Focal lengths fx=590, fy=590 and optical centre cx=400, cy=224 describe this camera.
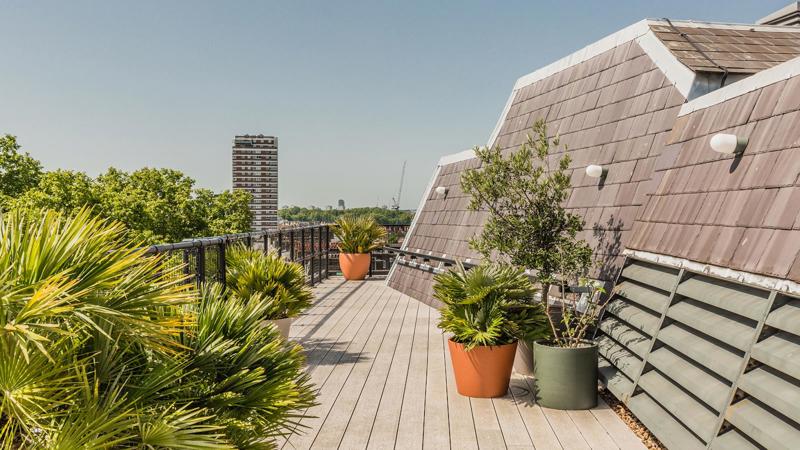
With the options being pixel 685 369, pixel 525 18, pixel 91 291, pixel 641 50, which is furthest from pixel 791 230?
pixel 525 18

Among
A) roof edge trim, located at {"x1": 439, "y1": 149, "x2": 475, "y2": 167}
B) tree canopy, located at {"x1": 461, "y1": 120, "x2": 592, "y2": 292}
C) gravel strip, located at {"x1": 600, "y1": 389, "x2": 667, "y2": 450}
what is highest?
roof edge trim, located at {"x1": 439, "y1": 149, "x2": 475, "y2": 167}

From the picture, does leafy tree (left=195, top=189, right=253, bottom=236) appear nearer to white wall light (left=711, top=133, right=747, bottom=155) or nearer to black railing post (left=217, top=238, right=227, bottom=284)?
black railing post (left=217, top=238, right=227, bottom=284)

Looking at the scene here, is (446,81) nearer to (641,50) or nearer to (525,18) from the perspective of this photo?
(525,18)

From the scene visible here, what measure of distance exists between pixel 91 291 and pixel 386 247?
36.3 ft

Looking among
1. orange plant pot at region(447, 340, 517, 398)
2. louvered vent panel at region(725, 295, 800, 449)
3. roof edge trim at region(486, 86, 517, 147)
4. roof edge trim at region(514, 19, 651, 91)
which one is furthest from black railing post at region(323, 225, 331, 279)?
louvered vent panel at region(725, 295, 800, 449)

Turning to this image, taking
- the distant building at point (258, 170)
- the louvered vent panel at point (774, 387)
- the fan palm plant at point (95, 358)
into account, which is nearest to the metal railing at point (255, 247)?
the fan palm plant at point (95, 358)

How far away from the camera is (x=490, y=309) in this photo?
480cm

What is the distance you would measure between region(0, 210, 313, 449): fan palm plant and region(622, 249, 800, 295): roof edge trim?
258 cm

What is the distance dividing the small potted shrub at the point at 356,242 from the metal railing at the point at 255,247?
0.44m

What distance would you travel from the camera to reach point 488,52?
17.7m

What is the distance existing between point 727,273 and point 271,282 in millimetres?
4189

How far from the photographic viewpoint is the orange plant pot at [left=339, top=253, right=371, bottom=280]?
12984 mm

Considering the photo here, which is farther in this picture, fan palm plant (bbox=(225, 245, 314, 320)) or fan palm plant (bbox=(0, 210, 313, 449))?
fan palm plant (bbox=(225, 245, 314, 320))

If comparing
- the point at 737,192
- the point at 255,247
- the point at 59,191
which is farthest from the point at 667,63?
the point at 59,191
